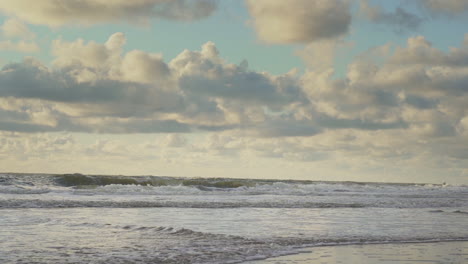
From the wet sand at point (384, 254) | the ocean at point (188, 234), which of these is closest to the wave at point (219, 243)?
the ocean at point (188, 234)

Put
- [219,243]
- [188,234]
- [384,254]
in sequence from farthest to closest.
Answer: [188,234], [219,243], [384,254]

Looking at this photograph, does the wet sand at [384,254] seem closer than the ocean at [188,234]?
Yes

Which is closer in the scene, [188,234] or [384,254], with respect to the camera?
[384,254]

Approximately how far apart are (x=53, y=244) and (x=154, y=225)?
4727 mm

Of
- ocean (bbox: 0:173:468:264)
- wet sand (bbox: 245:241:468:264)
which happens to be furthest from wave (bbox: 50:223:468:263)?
wet sand (bbox: 245:241:468:264)

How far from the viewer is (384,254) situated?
10742 mm

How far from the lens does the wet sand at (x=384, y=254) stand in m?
9.81

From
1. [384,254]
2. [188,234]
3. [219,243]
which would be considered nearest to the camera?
[384,254]

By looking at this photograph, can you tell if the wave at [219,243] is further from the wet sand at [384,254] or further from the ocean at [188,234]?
the wet sand at [384,254]

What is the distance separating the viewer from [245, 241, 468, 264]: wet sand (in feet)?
32.2

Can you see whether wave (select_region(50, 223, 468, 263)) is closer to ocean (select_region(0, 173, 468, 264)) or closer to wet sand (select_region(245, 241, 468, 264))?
ocean (select_region(0, 173, 468, 264))

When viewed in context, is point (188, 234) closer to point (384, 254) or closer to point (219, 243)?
point (219, 243)

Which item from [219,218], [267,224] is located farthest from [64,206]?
[267,224]

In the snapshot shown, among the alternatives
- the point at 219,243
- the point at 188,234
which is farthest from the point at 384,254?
the point at 188,234
